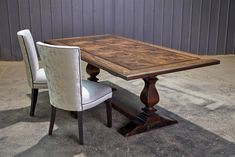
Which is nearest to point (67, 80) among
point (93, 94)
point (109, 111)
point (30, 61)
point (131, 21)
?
point (93, 94)

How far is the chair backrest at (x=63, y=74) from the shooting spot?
7.88ft

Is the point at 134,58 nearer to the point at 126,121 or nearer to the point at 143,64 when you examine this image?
the point at 143,64

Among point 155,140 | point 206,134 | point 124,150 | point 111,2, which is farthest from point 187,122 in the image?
point 111,2

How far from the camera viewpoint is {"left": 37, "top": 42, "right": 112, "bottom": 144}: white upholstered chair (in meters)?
2.41

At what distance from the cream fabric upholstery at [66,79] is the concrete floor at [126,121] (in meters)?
0.34

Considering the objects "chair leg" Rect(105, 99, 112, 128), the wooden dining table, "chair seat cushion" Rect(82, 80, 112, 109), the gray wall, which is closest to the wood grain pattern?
the wooden dining table

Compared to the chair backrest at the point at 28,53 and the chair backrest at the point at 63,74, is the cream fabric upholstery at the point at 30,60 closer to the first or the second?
the chair backrest at the point at 28,53

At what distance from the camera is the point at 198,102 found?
142 inches

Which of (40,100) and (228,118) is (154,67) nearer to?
(228,118)

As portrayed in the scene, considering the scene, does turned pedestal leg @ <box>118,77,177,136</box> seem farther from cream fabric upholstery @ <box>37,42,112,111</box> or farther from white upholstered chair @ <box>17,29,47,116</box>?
white upholstered chair @ <box>17,29,47,116</box>

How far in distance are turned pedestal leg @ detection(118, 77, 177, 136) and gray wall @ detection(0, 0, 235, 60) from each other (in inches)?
113

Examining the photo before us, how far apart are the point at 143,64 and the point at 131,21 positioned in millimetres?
3081

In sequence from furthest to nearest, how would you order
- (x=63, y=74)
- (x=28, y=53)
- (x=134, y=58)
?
(x=28, y=53) < (x=134, y=58) < (x=63, y=74)

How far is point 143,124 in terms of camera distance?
289cm
